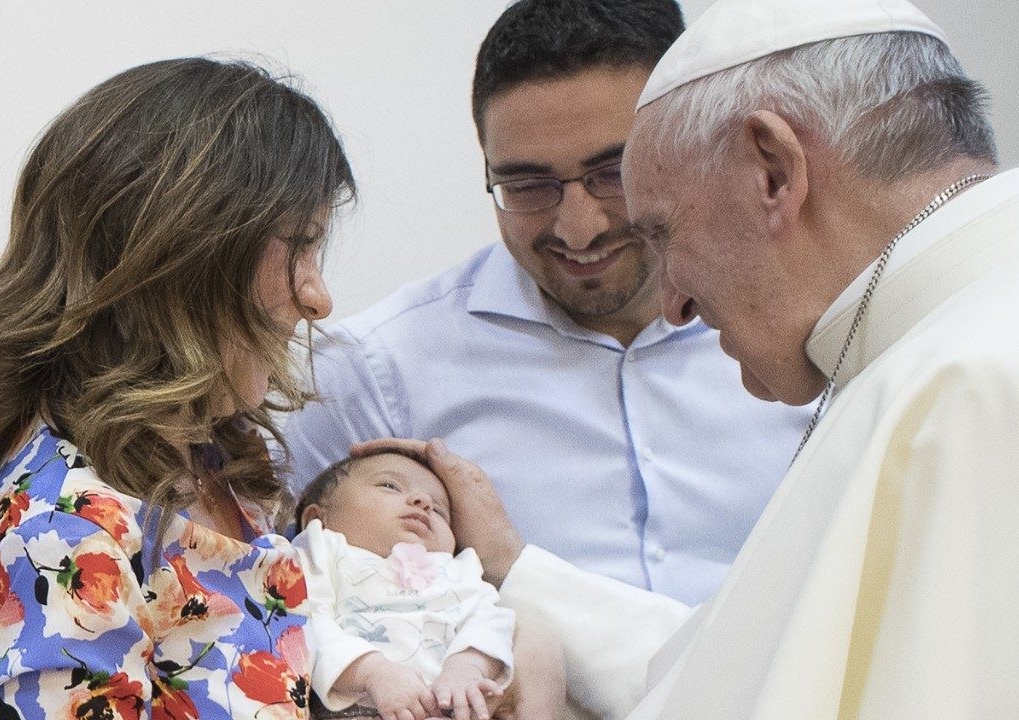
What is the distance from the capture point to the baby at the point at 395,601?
185cm

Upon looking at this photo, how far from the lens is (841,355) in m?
1.65

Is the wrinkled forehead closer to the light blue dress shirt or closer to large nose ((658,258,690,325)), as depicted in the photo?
large nose ((658,258,690,325))

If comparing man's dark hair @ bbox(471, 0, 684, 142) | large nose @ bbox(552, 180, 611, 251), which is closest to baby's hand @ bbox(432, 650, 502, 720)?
large nose @ bbox(552, 180, 611, 251)

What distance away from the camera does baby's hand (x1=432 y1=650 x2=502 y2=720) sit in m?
1.82

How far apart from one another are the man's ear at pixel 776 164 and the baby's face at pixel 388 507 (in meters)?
0.83

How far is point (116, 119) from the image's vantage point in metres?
1.72

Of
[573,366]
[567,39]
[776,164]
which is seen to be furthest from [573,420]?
[776,164]

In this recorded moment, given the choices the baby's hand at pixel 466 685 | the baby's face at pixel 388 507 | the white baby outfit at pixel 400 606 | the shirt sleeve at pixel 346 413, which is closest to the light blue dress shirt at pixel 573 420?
the shirt sleeve at pixel 346 413

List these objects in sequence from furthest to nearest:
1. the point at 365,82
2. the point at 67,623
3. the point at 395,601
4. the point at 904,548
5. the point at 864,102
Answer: the point at 365,82
the point at 395,601
the point at 864,102
the point at 67,623
the point at 904,548

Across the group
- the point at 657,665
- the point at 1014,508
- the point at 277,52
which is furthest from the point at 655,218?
the point at 277,52

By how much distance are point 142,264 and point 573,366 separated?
1.09m

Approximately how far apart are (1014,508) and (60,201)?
1204 mm

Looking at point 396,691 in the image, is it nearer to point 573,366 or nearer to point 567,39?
point 573,366

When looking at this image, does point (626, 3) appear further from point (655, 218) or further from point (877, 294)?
point (877, 294)
